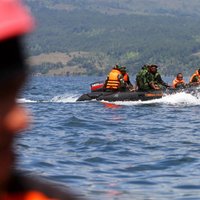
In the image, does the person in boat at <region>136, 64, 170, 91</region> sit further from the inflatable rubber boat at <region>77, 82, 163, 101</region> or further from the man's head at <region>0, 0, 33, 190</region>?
the man's head at <region>0, 0, 33, 190</region>

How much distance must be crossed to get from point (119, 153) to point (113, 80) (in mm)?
17661

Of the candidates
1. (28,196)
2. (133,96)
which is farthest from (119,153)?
(133,96)

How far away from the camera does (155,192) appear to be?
935cm

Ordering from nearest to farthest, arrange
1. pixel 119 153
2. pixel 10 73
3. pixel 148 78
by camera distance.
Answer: pixel 10 73 → pixel 119 153 → pixel 148 78

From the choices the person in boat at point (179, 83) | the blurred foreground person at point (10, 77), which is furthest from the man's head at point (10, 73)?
the person in boat at point (179, 83)

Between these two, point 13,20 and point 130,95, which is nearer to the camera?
point 13,20

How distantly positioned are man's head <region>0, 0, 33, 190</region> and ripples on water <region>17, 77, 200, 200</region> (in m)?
2.63

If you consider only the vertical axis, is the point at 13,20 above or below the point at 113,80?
above

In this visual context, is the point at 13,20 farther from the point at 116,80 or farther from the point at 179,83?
the point at 179,83

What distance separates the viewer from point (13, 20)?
53.3 inches

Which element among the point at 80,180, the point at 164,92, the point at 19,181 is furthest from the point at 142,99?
the point at 19,181

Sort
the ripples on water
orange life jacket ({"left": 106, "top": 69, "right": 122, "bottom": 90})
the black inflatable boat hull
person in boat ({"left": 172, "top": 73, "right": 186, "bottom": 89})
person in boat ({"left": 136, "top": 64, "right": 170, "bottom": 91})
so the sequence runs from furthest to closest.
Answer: person in boat ({"left": 172, "top": 73, "right": 186, "bottom": 89}) → the black inflatable boat hull → orange life jacket ({"left": 106, "top": 69, "right": 122, "bottom": 90}) → person in boat ({"left": 136, "top": 64, "right": 170, "bottom": 91}) → the ripples on water

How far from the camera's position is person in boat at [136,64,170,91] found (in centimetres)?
3086

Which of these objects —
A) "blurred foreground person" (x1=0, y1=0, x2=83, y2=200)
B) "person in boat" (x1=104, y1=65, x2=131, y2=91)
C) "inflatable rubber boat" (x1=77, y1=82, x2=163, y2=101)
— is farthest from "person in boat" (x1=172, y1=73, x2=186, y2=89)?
"blurred foreground person" (x1=0, y1=0, x2=83, y2=200)
